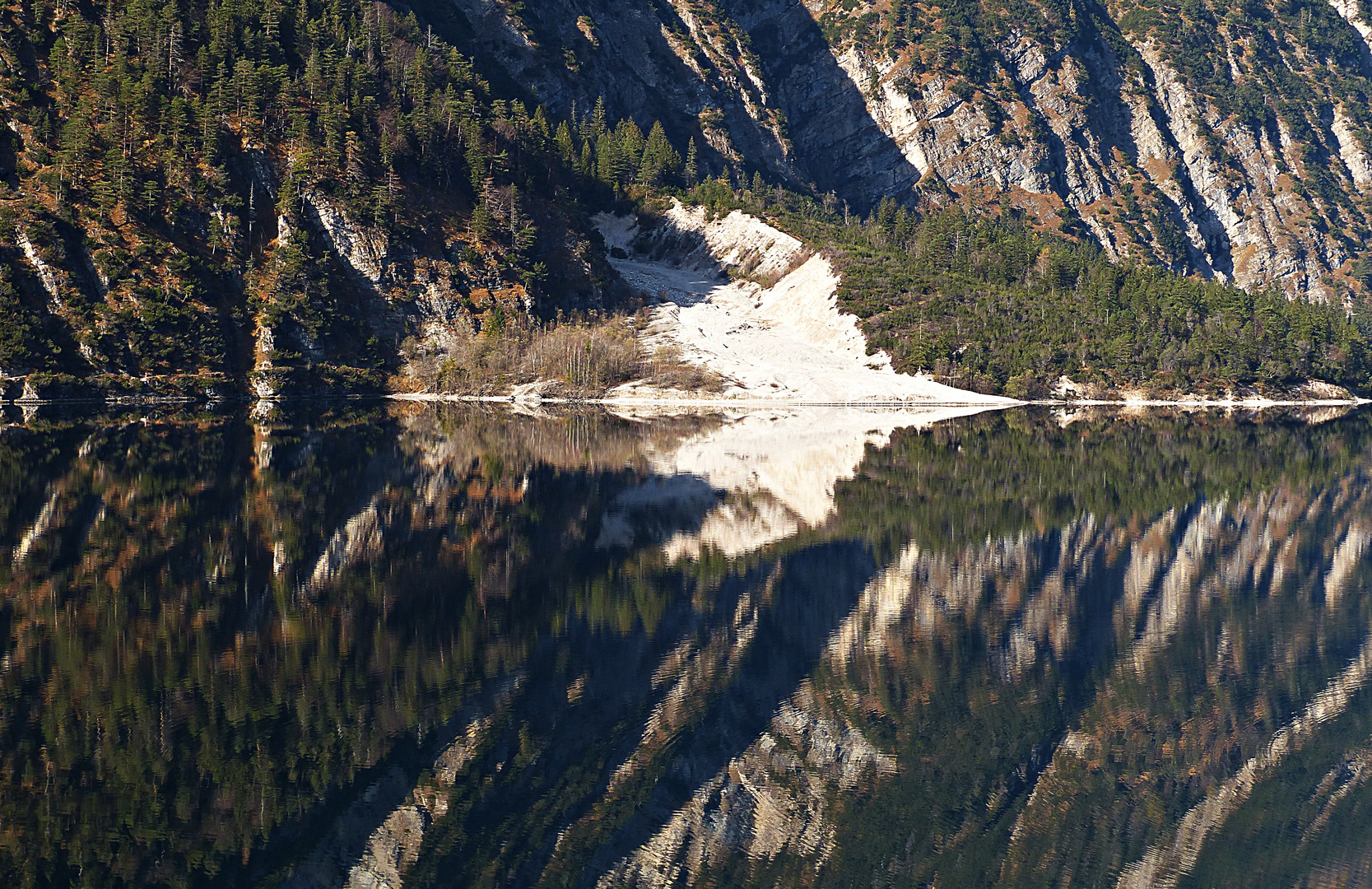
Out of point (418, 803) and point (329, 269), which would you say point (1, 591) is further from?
point (329, 269)

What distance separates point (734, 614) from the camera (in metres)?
29.7

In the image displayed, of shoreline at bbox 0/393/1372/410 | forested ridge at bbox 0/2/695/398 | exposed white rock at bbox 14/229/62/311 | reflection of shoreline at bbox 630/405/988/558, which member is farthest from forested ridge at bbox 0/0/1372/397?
reflection of shoreline at bbox 630/405/988/558

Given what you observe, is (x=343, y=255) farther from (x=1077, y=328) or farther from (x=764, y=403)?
(x=1077, y=328)

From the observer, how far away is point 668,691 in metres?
23.4

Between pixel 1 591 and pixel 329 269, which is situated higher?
pixel 329 269

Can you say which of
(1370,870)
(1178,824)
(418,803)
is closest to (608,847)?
(418,803)

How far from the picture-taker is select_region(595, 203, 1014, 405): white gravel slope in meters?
134

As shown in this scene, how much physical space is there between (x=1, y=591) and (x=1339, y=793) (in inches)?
1146

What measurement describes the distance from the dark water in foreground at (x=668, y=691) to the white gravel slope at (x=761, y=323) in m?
86.4

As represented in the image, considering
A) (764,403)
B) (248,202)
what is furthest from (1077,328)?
(248,202)

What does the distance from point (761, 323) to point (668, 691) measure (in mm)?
136509

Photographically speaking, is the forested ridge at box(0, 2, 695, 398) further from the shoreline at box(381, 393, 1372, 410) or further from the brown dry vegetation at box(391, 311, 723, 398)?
the shoreline at box(381, 393, 1372, 410)

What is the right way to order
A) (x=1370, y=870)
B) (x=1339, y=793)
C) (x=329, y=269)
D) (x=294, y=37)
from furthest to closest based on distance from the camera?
(x=294, y=37), (x=329, y=269), (x=1339, y=793), (x=1370, y=870)

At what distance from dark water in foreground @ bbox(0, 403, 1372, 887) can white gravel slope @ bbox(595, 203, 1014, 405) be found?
284 ft
